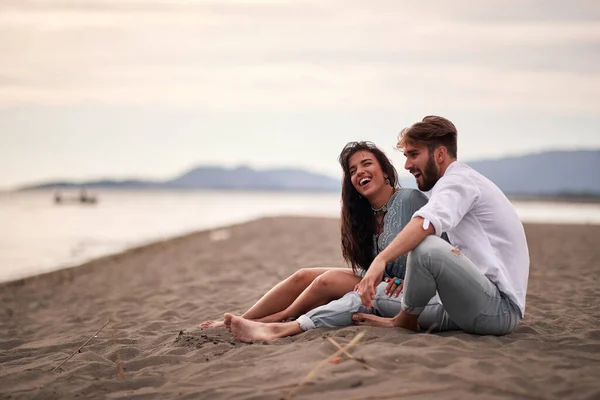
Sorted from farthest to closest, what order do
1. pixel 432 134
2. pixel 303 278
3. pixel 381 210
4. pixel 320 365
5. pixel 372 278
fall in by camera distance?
pixel 303 278, pixel 381 210, pixel 432 134, pixel 372 278, pixel 320 365

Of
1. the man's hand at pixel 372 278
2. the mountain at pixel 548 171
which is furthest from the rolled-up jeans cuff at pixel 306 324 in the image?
the mountain at pixel 548 171

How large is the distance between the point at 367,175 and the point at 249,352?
141 cm

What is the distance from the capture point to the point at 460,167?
3.61 m

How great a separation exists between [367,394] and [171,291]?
5133 mm

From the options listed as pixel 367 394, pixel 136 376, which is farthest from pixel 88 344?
pixel 367 394

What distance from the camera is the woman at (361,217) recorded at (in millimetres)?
4188

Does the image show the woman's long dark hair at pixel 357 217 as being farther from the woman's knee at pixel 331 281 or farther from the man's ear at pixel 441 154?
the man's ear at pixel 441 154

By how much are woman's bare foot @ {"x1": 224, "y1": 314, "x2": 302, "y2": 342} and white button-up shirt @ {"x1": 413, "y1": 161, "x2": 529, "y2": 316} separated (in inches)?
48.0

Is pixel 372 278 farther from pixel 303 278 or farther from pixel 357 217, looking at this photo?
pixel 303 278

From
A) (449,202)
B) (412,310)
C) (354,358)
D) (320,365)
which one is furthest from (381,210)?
(320,365)

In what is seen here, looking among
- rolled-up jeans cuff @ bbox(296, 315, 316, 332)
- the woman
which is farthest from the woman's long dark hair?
rolled-up jeans cuff @ bbox(296, 315, 316, 332)

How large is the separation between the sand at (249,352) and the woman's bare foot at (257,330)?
0.07 m

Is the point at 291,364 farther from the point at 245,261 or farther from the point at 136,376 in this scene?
the point at 245,261

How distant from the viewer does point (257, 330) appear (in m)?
4.12
